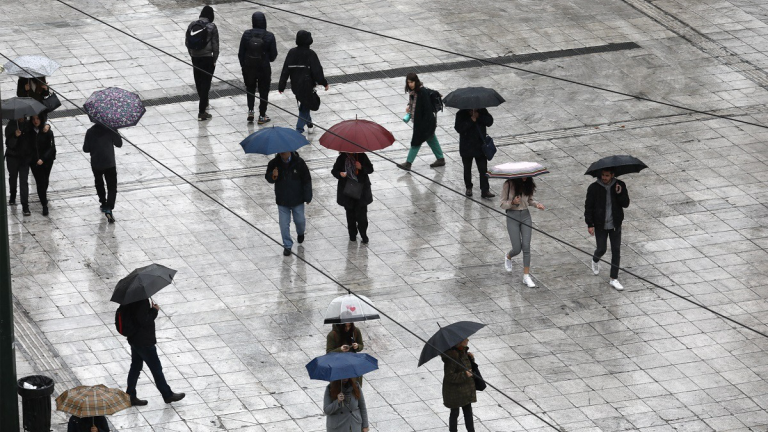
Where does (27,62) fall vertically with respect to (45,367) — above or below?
above

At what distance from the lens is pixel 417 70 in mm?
22234

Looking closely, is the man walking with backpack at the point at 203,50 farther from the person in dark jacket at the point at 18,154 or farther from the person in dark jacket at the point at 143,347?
the person in dark jacket at the point at 143,347

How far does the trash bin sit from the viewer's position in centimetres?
1256

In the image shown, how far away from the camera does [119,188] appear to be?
59.9 ft

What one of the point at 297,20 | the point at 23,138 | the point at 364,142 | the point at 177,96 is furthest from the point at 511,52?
the point at 23,138

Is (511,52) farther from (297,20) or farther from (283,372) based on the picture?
(283,372)

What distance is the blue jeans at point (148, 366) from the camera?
13164 millimetres

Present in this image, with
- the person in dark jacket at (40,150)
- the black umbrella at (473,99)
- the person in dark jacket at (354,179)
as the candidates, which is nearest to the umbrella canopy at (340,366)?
the person in dark jacket at (354,179)

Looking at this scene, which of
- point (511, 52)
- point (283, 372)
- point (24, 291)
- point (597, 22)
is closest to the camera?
point (283, 372)

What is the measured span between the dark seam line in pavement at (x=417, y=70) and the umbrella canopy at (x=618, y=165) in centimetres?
701

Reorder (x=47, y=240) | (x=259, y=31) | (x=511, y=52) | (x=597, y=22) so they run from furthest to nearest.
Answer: (x=597, y=22) < (x=511, y=52) < (x=259, y=31) < (x=47, y=240)

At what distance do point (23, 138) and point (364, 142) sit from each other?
14.1 feet

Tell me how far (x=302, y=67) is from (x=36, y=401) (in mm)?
8076

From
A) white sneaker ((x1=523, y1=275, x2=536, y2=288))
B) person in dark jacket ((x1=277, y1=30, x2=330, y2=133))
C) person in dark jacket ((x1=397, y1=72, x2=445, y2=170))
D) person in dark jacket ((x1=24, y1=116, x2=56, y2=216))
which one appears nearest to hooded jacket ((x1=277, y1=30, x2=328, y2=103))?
person in dark jacket ((x1=277, y1=30, x2=330, y2=133))
